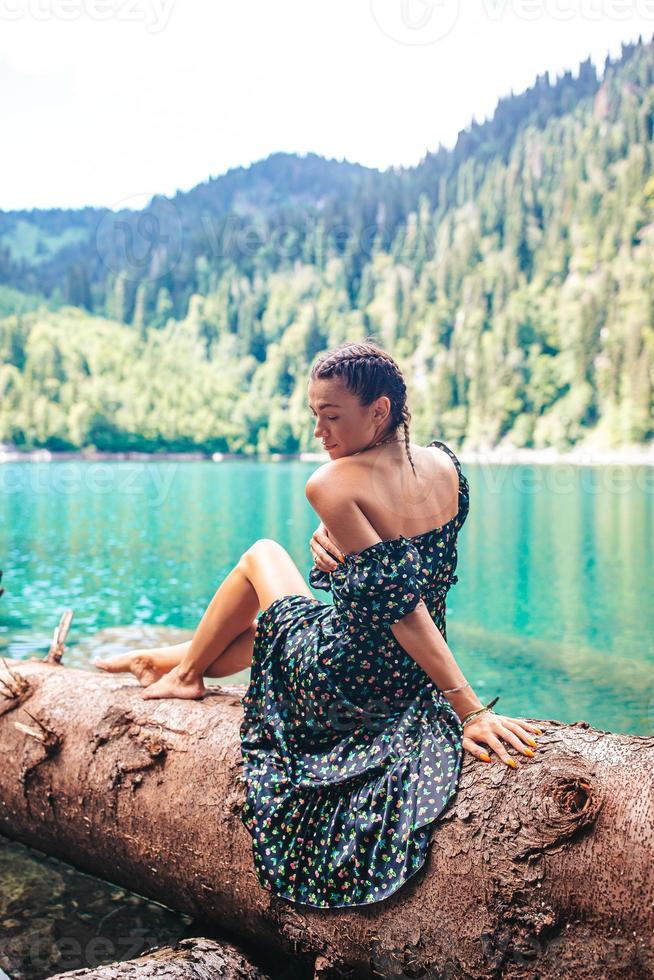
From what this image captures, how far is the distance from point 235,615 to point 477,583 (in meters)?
19.5

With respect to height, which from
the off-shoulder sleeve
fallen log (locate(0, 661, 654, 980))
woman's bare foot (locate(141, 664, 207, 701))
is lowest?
fallen log (locate(0, 661, 654, 980))

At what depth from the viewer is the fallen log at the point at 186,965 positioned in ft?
11.2

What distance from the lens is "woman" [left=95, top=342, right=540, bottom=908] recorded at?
3521mm

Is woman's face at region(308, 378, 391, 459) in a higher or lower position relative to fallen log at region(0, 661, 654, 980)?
higher

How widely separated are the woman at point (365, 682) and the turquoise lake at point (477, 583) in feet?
27.4

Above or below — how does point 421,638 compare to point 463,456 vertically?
above

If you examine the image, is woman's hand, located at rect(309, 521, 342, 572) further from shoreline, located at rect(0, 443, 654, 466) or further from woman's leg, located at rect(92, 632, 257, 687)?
shoreline, located at rect(0, 443, 654, 466)

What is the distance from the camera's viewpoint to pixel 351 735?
12.3 feet

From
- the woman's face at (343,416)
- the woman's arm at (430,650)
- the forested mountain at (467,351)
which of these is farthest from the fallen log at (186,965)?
the forested mountain at (467,351)

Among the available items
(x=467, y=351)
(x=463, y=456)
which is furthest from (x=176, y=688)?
(x=467, y=351)

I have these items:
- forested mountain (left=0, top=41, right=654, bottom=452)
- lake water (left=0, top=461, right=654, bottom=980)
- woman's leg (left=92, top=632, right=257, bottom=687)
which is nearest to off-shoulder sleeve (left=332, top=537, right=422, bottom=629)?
woman's leg (left=92, top=632, right=257, bottom=687)

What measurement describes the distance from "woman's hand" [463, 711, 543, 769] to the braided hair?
1.36 metres

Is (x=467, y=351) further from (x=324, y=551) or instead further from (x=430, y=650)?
(x=430, y=650)

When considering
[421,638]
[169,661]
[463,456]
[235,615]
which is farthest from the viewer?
[463,456]
